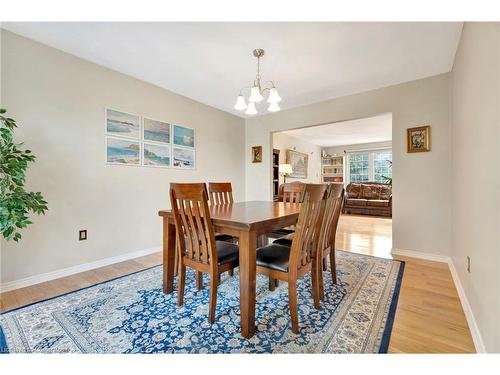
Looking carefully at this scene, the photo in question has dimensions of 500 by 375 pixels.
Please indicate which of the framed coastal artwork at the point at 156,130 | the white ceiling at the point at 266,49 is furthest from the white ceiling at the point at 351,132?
the framed coastal artwork at the point at 156,130

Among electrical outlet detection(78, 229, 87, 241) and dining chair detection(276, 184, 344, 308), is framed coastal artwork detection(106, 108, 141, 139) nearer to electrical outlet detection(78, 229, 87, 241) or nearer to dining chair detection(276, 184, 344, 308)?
electrical outlet detection(78, 229, 87, 241)

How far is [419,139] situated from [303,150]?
4546 millimetres

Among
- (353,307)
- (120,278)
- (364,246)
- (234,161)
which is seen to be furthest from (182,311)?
(234,161)

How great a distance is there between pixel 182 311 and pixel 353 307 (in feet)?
4.17

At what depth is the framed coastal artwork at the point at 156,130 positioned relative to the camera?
9.86 ft

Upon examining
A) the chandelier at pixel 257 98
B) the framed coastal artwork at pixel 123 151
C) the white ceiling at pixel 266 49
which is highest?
Answer: the white ceiling at pixel 266 49

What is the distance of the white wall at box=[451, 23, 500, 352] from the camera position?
3.43ft

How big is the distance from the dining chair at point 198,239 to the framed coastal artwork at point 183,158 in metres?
1.87

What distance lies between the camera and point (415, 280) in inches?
86.0

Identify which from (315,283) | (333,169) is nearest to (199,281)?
(315,283)

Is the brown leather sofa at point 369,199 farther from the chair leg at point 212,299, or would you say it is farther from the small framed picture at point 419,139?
the chair leg at point 212,299

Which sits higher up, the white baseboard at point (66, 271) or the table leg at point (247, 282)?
the table leg at point (247, 282)

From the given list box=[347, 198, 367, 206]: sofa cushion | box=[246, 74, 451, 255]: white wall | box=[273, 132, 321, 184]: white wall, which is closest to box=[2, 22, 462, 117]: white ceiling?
box=[246, 74, 451, 255]: white wall

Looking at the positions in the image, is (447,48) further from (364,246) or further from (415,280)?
(364,246)
